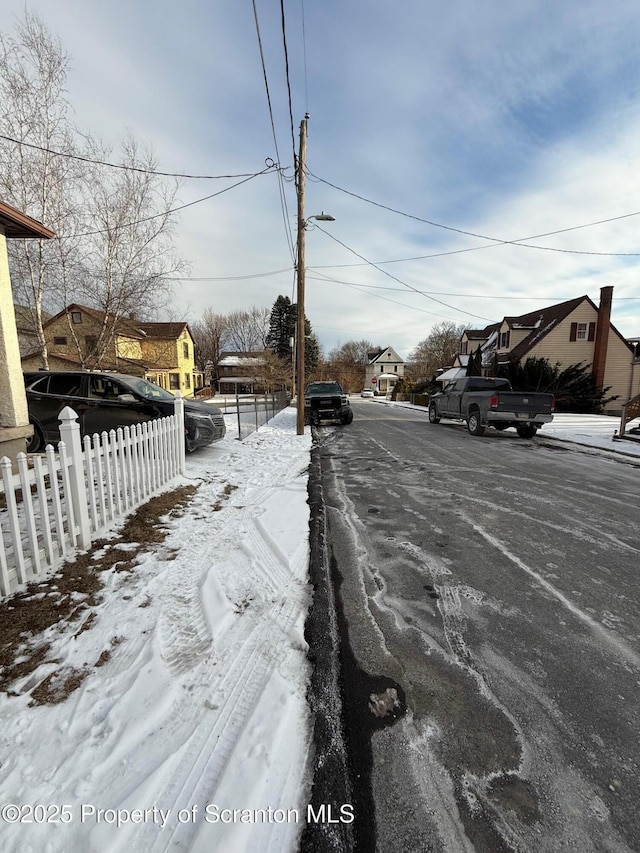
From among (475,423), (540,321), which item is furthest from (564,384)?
(475,423)

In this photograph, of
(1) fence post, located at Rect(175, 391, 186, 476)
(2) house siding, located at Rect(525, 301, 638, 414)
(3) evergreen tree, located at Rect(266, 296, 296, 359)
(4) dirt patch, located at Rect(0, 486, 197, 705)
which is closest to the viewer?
(4) dirt patch, located at Rect(0, 486, 197, 705)

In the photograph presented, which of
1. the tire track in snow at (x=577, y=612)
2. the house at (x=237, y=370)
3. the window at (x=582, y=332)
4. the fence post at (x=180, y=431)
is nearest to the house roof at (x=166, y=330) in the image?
the house at (x=237, y=370)

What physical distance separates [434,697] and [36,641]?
2.48 m

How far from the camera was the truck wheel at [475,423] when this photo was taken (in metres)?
12.0

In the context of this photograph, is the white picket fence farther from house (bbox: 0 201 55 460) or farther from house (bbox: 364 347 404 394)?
house (bbox: 364 347 404 394)

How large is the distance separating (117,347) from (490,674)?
79.4 ft

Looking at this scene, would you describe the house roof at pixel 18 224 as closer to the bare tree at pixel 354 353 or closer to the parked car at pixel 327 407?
the parked car at pixel 327 407

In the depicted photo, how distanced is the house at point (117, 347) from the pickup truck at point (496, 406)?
1268cm

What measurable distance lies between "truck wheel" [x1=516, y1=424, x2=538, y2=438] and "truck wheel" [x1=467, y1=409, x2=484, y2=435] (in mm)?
1184

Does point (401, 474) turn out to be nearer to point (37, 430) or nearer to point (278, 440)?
point (278, 440)

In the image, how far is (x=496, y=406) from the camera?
440 inches

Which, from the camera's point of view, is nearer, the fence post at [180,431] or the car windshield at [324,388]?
the fence post at [180,431]

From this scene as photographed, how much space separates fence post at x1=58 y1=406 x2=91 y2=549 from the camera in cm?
351

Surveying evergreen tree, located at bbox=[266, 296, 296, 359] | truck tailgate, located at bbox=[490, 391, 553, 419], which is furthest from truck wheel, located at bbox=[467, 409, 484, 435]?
evergreen tree, located at bbox=[266, 296, 296, 359]
